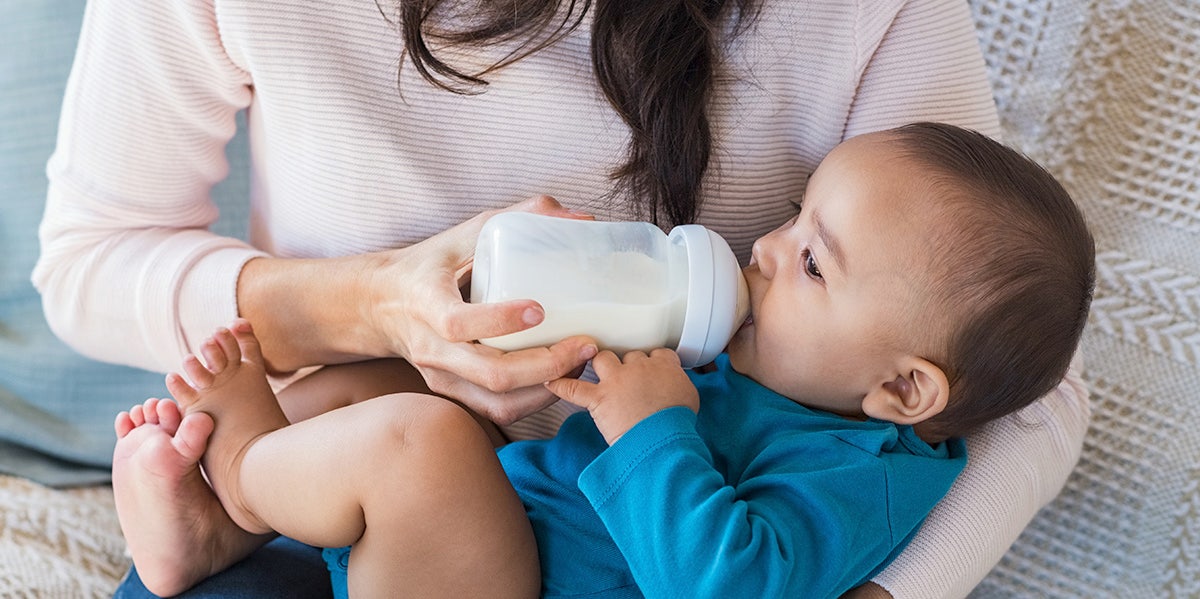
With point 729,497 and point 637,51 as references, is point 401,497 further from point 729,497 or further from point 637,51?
point 637,51

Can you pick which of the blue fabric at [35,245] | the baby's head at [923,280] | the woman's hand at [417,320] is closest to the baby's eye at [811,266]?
the baby's head at [923,280]

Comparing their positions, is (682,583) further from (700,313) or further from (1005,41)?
(1005,41)

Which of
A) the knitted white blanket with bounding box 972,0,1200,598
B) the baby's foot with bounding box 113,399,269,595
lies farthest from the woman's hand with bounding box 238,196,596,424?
the knitted white blanket with bounding box 972,0,1200,598

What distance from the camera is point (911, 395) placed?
3.17ft

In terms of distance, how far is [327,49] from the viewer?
3.26 ft

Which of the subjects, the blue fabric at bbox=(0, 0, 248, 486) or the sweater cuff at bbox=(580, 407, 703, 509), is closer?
the sweater cuff at bbox=(580, 407, 703, 509)

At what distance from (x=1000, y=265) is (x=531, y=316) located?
16.5 inches

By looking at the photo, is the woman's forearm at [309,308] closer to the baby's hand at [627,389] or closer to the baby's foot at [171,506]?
the baby's foot at [171,506]

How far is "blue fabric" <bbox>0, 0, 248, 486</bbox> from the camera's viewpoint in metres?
1.36

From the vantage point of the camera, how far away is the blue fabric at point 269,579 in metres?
0.98

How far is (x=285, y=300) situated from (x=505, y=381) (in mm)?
323

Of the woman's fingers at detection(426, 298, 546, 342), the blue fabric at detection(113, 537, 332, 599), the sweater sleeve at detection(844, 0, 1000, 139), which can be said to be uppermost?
the sweater sleeve at detection(844, 0, 1000, 139)

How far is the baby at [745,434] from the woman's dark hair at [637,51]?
122 mm

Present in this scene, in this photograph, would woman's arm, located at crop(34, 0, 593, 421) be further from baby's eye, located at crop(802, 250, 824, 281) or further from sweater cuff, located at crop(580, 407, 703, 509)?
baby's eye, located at crop(802, 250, 824, 281)
